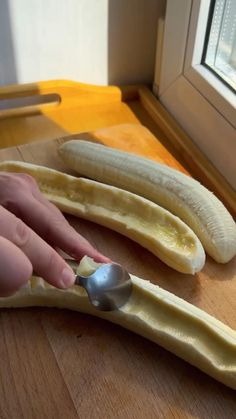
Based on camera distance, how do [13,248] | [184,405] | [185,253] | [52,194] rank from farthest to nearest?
A: [52,194]
[185,253]
[184,405]
[13,248]

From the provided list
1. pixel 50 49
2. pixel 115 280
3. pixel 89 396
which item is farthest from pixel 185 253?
pixel 50 49

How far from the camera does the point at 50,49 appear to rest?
1.09 m

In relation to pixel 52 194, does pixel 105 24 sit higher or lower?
higher

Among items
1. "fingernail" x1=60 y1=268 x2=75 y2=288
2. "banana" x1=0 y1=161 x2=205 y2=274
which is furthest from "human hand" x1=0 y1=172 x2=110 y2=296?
"banana" x1=0 y1=161 x2=205 y2=274

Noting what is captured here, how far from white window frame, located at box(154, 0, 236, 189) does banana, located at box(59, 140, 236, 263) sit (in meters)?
0.12

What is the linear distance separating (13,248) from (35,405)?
227 mm

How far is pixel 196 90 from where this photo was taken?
39.2 inches

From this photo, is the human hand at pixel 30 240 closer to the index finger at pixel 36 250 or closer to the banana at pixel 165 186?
the index finger at pixel 36 250

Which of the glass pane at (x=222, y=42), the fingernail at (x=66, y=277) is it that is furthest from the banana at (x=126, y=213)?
the glass pane at (x=222, y=42)

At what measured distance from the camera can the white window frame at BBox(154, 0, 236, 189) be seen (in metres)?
0.93

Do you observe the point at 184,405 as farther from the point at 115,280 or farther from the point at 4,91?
the point at 4,91

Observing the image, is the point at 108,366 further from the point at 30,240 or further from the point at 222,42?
the point at 222,42

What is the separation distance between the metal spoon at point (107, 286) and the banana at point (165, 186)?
15 cm

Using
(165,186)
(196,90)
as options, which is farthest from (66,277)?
(196,90)
